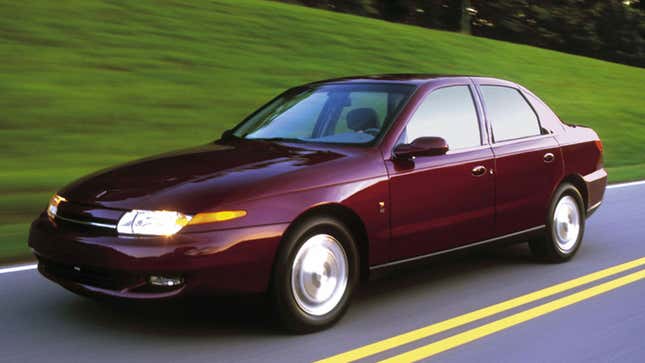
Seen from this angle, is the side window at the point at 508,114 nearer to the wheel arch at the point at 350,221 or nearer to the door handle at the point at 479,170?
the door handle at the point at 479,170

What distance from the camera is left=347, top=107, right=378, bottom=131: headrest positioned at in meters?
5.76

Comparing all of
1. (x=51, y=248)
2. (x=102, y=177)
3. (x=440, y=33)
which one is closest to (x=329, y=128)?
(x=102, y=177)

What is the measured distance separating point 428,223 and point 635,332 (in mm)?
1461

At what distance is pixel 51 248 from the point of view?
4840mm

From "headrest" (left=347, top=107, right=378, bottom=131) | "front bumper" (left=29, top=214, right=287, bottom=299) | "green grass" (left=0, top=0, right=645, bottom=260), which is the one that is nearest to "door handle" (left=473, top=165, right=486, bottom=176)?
"headrest" (left=347, top=107, right=378, bottom=131)

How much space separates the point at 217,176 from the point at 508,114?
9.27ft

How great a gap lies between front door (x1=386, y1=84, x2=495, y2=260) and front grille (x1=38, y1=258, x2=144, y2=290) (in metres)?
1.76

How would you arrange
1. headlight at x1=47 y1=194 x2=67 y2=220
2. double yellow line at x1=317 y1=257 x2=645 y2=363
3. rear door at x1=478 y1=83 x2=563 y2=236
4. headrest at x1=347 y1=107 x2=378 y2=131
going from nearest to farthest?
double yellow line at x1=317 y1=257 x2=645 y2=363 < headlight at x1=47 y1=194 x2=67 y2=220 < headrest at x1=347 y1=107 x2=378 y2=131 < rear door at x1=478 y1=83 x2=563 y2=236

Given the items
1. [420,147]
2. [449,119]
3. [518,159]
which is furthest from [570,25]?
[420,147]

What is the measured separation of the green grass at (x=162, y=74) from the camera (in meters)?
10.8

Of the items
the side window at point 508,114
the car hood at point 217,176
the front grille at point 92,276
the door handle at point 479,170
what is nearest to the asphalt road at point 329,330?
the front grille at point 92,276

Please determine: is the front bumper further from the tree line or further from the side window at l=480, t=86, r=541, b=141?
the tree line

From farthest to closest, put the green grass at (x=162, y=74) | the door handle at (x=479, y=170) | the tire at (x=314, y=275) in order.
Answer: the green grass at (x=162, y=74), the door handle at (x=479, y=170), the tire at (x=314, y=275)

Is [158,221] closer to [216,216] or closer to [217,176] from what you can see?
[216,216]
